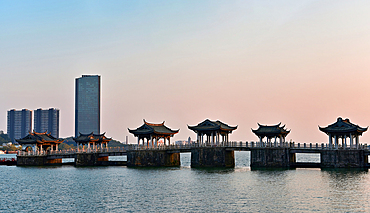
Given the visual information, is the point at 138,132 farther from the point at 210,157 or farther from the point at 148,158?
the point at 210,157

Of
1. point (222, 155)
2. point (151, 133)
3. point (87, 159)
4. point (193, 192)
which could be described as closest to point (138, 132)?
point (151, 133)

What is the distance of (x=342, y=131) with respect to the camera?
211ft

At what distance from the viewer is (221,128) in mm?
73438

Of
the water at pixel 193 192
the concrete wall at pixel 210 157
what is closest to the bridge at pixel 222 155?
the concrete wall at pixel 210 157

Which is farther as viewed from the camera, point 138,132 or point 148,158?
point 138,132

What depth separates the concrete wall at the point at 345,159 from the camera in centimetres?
6253

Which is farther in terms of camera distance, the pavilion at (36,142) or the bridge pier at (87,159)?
the pavilion at (36,142)

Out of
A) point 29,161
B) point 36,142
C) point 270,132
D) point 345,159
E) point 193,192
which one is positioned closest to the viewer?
point 193,192

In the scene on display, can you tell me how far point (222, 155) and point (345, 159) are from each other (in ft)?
67.3

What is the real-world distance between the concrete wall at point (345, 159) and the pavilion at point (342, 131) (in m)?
1.25

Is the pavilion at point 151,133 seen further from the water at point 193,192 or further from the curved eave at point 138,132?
the water at point 193,192

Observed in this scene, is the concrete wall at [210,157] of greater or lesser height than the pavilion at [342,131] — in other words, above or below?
below

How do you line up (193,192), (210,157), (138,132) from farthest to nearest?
(138,132) → (210,157) → (193,192)

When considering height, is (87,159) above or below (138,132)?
below
